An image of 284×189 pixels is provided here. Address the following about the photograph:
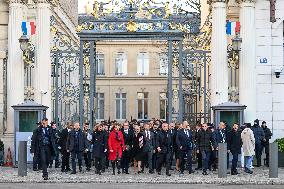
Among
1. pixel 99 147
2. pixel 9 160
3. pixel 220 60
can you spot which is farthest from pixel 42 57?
pixel 220 60

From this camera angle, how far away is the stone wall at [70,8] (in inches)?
1689

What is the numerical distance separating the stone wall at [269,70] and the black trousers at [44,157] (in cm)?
867

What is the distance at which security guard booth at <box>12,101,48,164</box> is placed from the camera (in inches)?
1078

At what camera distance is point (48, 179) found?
23.5 metres

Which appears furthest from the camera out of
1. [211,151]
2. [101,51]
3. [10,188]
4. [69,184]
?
[101,51]

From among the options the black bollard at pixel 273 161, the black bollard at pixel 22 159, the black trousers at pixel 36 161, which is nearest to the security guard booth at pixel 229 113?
the black bollard at pixel 273 161

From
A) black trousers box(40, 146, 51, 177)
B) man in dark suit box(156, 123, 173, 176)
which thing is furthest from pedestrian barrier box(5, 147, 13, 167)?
man in dark suit box(156, 123, 173, 176)

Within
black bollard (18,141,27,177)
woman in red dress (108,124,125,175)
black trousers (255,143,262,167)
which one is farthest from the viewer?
black trousers (255,143,262,167)

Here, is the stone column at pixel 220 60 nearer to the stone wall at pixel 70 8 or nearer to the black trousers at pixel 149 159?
the black trousers at pixel 149 159

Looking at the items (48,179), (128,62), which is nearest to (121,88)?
(128,62)

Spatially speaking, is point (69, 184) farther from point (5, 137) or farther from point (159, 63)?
point (159, 63)

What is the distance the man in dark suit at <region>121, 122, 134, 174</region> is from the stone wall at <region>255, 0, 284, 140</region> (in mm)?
5221

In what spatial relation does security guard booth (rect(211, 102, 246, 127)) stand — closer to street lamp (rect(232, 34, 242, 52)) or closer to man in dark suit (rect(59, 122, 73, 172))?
street lamp (rect(232, 34, 242, 52))

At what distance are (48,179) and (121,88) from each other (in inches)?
1552
